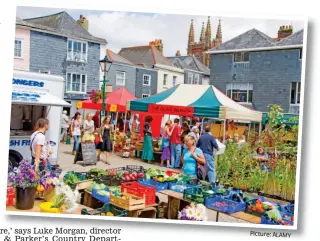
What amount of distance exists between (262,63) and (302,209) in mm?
2465

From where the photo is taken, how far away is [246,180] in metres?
6.83

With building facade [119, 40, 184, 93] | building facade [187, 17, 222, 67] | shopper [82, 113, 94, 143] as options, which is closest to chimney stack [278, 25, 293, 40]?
building facade [187, 17, 222, 67]

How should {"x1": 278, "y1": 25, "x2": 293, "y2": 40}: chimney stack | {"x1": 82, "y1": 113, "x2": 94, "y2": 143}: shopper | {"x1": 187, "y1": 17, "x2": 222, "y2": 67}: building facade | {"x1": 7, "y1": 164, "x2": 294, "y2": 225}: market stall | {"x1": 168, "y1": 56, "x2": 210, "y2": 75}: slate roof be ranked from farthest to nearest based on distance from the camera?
{"x1": 82, "y1": 113, "x2": 94, "y2": 143}: shopper < {"x1": 168, "y1": 56, "x2": 210, "y2": 75}: slate roof < {"x1": 187, "y1": 17, "x2": 222, "y2": 67}: building facade < {"x1": 278, "y1": 25, "x2": 293, "y2": 40}: chimney stack < {"x1": 7, "y1": 164, "x2": 294, "y2": 225}: market stall

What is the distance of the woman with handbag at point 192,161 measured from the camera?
260 inches

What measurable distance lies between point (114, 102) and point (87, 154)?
100 centimetres

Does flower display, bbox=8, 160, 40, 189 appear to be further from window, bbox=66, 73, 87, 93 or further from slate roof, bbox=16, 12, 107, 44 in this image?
slate roof, bbox=16, 12, 107, 44

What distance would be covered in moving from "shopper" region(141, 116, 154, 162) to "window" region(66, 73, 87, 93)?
1.64 m

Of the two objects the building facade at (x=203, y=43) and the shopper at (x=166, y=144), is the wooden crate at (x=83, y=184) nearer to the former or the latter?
the shopper at (x=166, y=144)

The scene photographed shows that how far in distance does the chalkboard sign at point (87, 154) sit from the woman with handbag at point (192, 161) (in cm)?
161

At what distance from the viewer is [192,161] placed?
6.60 m

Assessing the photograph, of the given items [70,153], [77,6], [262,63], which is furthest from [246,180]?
[77,6]

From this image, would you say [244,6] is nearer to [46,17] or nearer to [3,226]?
[46,17]

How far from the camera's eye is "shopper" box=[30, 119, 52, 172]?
21.3ft

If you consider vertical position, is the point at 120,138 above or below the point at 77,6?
below
